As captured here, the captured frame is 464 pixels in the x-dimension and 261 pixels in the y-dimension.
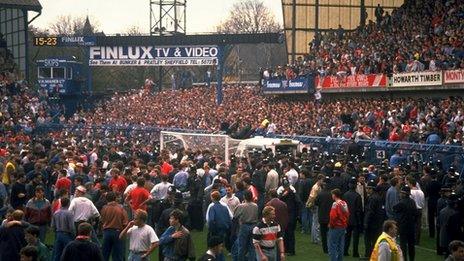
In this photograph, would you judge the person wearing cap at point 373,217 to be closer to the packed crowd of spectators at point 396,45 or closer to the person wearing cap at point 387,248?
the person wearing cap at point 387,248

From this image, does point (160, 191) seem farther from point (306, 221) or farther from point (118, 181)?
point (306, 221)

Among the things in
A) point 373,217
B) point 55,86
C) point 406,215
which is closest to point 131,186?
point 373,217

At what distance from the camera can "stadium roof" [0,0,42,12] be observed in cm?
5691

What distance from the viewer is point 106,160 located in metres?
26.8

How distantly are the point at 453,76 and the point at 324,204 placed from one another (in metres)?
18.9

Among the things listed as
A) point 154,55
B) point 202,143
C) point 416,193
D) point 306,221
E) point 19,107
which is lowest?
point 306,221

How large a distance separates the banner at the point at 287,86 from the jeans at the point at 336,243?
30.8m

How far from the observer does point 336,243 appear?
17.0 m

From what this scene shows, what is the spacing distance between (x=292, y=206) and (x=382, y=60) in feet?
78.2

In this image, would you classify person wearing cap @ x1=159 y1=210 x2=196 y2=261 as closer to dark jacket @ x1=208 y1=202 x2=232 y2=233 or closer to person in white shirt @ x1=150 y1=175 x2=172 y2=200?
dark jacket @ x1=208 y1=202 x2=232 y2=233

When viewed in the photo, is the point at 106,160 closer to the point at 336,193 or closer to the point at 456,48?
the point at 336,193

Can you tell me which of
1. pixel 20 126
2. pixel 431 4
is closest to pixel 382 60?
pixel 431 4

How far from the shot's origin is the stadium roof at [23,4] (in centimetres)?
5691

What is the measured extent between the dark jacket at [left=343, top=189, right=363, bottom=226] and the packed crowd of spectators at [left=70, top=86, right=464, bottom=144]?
9.51 metres
